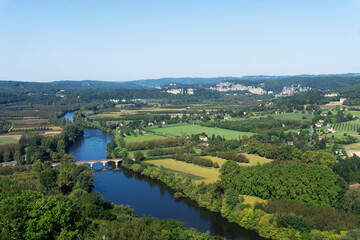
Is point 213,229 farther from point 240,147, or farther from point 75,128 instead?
point 75,128

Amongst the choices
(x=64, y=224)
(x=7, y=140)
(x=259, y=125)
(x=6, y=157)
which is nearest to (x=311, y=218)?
(x=64, y=224)

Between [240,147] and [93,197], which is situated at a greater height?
[93,197]

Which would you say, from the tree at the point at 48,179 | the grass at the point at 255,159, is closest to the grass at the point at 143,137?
the grass at the point at 255,159

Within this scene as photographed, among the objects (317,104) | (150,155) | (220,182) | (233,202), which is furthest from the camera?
(317,104)

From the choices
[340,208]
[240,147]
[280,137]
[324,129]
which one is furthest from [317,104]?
[340,208]

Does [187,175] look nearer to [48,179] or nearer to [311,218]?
[48,179]

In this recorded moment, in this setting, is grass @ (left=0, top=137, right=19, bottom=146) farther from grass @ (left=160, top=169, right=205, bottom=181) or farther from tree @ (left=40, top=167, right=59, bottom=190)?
grass @ (left=160, top=169, right=205, bottom=181)

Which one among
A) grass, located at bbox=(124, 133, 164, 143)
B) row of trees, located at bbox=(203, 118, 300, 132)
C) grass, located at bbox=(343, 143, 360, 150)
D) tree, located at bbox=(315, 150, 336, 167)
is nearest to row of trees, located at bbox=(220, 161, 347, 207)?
tree, located at bbox=(315, 150, 336, 167)
